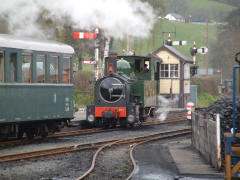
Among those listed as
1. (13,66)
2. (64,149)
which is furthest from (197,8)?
(64,149)

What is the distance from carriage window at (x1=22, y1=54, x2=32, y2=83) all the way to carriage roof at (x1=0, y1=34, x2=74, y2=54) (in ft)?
0.81

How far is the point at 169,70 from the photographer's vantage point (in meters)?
33.0

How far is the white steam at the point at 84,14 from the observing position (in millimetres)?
18377

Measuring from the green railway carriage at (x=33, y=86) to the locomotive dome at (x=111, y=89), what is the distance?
11.2 feet

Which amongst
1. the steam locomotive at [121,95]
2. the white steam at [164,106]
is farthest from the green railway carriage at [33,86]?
the white steam at [164,106]

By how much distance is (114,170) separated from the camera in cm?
978

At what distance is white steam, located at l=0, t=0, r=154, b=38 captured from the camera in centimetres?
1838

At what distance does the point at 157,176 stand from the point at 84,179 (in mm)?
1409

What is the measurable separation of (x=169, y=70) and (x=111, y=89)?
49.8 ft

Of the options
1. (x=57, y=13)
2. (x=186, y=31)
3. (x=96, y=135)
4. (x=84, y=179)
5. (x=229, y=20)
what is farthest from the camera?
(x=186, y=31)

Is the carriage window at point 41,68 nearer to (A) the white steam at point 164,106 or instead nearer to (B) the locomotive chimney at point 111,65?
(B) the locomotive chimney at point 111,65

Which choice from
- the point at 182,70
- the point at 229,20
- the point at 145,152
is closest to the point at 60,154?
the point at 145,152

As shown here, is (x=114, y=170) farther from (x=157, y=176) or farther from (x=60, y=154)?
(x=60, y=154)

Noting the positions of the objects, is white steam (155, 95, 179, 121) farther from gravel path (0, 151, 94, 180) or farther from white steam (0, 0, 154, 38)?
gravel path (0, 151, 94, 180)
